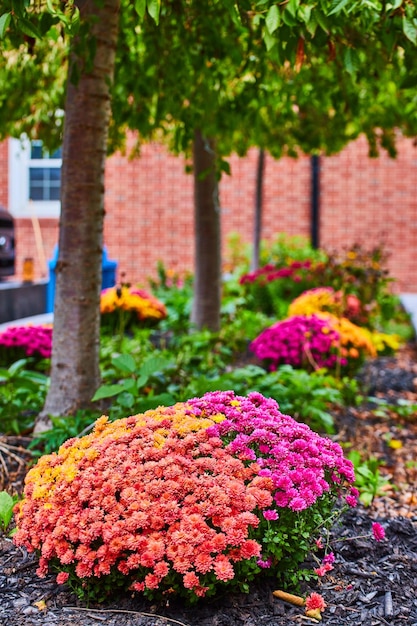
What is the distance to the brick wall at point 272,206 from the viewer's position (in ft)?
41.5

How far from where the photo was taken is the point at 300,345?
5230 millimetres

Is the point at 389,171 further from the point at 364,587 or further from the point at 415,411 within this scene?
the point at 364,587

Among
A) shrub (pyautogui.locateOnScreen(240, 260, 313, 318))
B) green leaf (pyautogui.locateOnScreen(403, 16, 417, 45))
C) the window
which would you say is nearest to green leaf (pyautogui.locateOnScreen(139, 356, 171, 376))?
green leaf (pyautogui.locateOnScreen(403, 16, 417, 45))

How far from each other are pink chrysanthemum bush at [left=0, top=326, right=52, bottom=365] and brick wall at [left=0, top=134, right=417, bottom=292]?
7.10 meters

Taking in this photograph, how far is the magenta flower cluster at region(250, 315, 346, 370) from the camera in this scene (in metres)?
5.19

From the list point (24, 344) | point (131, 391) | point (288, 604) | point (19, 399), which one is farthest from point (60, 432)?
point (24, 344)

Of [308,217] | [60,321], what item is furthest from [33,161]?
[60,321]

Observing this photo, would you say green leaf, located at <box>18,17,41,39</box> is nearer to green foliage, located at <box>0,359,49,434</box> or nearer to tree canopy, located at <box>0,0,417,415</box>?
tree canopy, located at <box>0,0,417,415</box>

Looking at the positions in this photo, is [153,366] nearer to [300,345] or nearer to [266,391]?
[266,391]

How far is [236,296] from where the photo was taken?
381 inches

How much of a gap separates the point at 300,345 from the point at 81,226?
2098mm

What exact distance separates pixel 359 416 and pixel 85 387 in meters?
1.89

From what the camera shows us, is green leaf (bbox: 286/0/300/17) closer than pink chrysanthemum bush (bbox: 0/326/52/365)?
Yes

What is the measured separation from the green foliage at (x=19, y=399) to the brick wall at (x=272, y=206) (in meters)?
8.44
